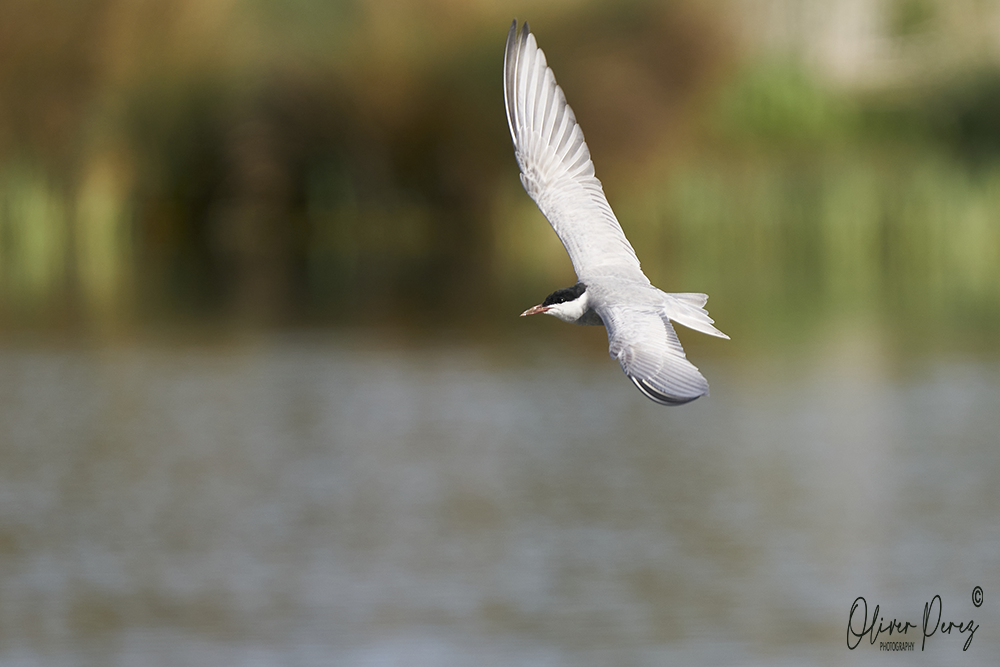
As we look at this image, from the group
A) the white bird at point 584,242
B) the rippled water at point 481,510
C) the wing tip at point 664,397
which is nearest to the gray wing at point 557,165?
the white bird at point 584,242

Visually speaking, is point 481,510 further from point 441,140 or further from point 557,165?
point 441,140

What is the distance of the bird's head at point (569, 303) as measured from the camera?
21.9ft

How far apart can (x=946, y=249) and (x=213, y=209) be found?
668 inches

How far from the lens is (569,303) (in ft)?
22.0

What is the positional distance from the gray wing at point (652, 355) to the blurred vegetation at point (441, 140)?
88.4 ft

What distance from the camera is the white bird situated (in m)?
6.20

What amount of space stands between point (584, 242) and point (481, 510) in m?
10.1

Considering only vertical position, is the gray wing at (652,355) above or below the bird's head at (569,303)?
below

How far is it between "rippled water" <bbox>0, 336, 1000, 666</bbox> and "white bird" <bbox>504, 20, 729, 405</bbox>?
560 centimetres

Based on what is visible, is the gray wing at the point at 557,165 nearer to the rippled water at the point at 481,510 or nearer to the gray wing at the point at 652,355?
the gray wing at the point at 652,355

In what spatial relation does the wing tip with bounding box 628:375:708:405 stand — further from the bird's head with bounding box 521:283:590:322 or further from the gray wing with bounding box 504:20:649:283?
the gray wing with bounding box 504:20:649:283

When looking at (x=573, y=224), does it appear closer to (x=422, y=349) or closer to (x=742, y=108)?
(x=422, y=349)

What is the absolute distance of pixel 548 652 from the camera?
1272cm
